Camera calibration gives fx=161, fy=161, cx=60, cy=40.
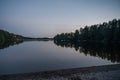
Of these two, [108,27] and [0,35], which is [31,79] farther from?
[0,35]

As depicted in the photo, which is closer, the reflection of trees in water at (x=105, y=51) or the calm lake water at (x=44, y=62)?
the calm lake water at (x=44, y=62)

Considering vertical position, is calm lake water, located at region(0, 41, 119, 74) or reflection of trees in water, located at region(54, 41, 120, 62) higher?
reflection of trees in water, located at region(54, 41, 120, 62)

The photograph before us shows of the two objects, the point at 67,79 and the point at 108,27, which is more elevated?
the point at 108,27

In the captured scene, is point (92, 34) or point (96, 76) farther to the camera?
point (92, 34)

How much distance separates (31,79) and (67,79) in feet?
7.15

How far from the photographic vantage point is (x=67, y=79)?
9.73 meters

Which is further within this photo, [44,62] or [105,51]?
[105,51]

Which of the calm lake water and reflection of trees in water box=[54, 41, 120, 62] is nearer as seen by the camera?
the calm lake water

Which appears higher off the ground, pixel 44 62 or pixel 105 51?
pixel 105 51

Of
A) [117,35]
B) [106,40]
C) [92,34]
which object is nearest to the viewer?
[117,35]

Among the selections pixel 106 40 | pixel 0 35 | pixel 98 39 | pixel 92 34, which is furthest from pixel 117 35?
pixel 0 35

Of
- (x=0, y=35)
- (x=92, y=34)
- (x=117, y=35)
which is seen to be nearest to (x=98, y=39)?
(x=92, y=34)

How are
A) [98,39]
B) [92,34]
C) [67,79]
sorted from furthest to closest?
1. [92,34]
2. [98,39]
3. [67,79]

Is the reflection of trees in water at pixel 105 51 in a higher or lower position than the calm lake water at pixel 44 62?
higher
